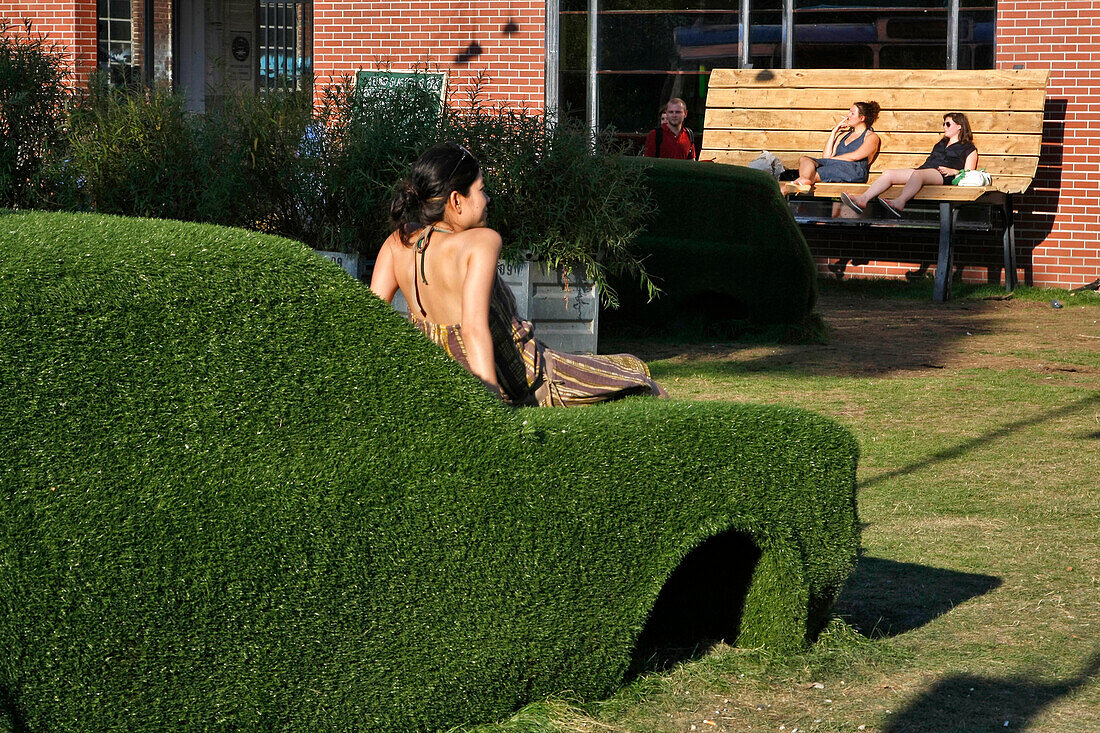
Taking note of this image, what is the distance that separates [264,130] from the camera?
7.88 m

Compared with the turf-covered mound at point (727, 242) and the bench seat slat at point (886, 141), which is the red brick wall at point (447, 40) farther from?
the turf-covered mound at point (727, 242)

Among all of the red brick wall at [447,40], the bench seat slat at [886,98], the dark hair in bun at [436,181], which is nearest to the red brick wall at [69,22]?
the red brick wall at [447,40]

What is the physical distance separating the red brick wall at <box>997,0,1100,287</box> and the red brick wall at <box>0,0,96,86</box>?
11470 millimetres

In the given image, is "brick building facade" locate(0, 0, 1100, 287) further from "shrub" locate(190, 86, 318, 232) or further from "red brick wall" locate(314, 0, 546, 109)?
"shrub" locate(190, 86, 318, 232)

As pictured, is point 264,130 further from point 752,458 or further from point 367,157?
point 752,458

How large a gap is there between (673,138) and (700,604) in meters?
9.66

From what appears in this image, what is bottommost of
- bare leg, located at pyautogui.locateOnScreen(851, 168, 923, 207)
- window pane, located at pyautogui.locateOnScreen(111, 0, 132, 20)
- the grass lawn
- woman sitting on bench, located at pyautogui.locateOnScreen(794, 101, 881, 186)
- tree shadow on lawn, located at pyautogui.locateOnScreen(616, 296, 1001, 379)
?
the grass lawn

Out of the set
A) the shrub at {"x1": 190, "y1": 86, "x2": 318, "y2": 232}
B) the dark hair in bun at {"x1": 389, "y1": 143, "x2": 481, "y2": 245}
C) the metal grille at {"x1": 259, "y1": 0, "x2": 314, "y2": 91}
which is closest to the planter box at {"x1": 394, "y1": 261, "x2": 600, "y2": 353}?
the shrub at {"x1": 190, "y1": 86, "x2": 318, "y2": 232}

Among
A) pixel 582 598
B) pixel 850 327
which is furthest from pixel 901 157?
pixel 582 598

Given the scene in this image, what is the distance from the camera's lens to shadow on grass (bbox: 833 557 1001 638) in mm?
4211

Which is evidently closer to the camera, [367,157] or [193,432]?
[193,432]

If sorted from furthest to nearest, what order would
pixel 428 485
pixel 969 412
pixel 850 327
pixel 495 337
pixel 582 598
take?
pixel 850 327, pixel 969 412, pixel 495 337, pixel 582 598, pixel 428 485

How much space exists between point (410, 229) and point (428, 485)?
1611mm

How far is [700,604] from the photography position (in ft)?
13.1
